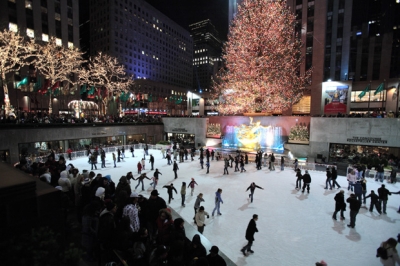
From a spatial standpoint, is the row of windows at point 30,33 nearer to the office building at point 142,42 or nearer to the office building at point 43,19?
the office building at point 43,19

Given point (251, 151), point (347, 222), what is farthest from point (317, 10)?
point (347, 222)

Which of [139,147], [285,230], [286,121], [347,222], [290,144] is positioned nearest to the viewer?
[285,230]

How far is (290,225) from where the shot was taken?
9133 millimetres

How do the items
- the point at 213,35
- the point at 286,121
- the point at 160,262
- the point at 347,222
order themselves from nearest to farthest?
1. the point at 160,262
2. the point at 347,222
3. the point at 286,121
4. the point at 213,35

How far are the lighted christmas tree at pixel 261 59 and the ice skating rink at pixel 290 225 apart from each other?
16255 mm

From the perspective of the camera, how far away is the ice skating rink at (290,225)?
714cm

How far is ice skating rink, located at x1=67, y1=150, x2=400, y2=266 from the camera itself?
714cm

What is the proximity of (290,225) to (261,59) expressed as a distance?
76.5 feet

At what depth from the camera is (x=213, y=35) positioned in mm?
196000

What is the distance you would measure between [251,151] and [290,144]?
4.55 m

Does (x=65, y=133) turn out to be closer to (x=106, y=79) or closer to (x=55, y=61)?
(x=55, y=61)

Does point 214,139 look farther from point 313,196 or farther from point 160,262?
point 160,262

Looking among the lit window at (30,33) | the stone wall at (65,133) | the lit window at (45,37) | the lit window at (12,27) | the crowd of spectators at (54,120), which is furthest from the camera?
the lit window at (45,37)

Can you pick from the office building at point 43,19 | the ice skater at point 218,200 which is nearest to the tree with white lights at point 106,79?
the office building at point 43,19
